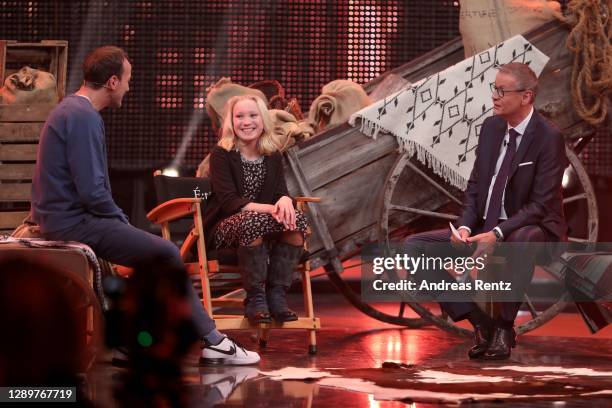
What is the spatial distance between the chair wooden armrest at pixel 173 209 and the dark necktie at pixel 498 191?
41.9 inches

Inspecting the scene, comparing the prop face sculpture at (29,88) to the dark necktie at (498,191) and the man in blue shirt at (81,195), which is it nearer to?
the man in blue shirt at (81,195)

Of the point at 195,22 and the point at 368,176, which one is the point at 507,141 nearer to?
the point at 368,176

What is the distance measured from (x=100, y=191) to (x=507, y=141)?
155cm

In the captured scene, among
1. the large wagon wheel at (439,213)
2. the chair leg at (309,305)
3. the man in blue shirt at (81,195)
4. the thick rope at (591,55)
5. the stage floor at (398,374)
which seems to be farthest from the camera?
the thick rope at (591,55)

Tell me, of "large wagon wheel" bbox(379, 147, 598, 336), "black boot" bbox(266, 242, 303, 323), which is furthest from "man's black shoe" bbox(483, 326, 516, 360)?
"black boot" bbox(266, 242, 303, 323)

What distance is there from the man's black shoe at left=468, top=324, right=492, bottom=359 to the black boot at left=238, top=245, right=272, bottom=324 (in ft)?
2.41

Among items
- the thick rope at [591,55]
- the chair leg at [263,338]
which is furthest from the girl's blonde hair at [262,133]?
the thick rope at [591,55]

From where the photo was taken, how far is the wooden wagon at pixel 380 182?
15.1 feet

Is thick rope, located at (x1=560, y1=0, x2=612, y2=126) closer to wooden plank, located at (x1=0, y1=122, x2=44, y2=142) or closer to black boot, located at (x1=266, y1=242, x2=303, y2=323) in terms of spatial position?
black boot, located at (x1=266, y1=242, x2=303, y2=323)

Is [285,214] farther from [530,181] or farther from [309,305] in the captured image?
[530,181]

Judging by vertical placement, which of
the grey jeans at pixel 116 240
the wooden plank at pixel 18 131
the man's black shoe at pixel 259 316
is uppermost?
the wooden plank at pixel 18 131

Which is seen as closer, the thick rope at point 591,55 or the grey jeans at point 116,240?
the grey jeans at point 116,240

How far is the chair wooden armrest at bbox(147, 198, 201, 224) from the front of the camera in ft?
13.1

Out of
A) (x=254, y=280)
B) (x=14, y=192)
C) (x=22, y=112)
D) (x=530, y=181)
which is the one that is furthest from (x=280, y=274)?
(x=22, y=112)
